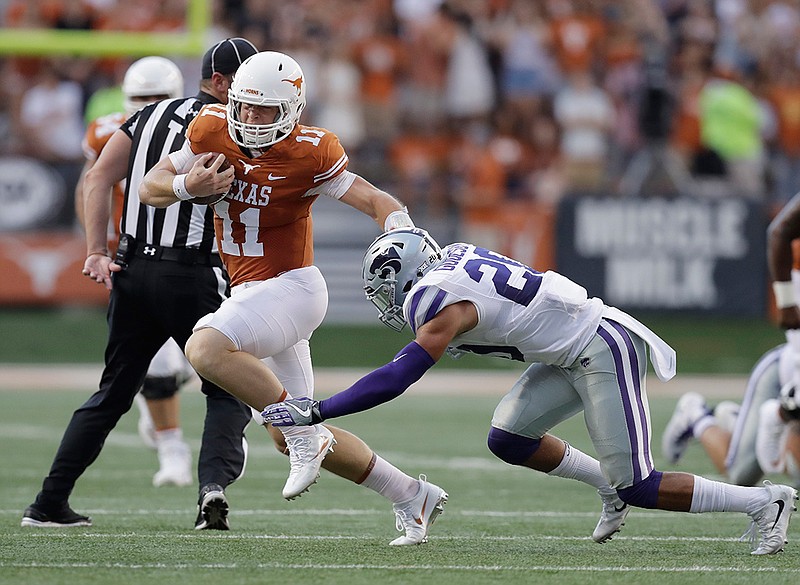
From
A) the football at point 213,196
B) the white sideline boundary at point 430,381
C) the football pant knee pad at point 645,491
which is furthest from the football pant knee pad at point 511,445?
the white sideline boundary at point 430,381

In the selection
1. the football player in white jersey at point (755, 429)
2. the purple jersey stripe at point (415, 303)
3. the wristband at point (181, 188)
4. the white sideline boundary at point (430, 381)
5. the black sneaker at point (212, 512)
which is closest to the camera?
the purple jersey stripe at point (415, 303)

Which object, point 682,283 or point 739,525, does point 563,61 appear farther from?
point 739,525

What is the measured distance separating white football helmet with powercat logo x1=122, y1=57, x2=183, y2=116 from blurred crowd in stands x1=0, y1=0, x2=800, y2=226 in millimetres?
7148

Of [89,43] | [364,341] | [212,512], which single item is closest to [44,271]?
[89,43]

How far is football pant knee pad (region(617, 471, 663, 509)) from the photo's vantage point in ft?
16.2

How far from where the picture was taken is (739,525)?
237 inches

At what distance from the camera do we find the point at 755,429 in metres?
7.19

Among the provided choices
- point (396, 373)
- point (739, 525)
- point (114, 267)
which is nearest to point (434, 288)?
point (396, 373)

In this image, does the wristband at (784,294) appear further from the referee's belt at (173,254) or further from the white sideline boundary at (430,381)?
the white sideline boundary at (430,381)

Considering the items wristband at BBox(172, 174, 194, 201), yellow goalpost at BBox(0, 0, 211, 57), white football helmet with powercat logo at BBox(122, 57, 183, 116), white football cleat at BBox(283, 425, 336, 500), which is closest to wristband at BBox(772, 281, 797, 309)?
white football cleat at BBox(283, 425, 336, 500)

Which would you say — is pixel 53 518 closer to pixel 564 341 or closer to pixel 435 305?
pixel 435 305

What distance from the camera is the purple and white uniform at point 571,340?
485 cm

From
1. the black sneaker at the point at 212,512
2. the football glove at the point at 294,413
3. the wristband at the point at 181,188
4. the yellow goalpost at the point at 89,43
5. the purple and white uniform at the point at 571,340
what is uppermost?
the yellow goalpost at the point at 89,43

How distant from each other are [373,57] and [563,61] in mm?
2077
